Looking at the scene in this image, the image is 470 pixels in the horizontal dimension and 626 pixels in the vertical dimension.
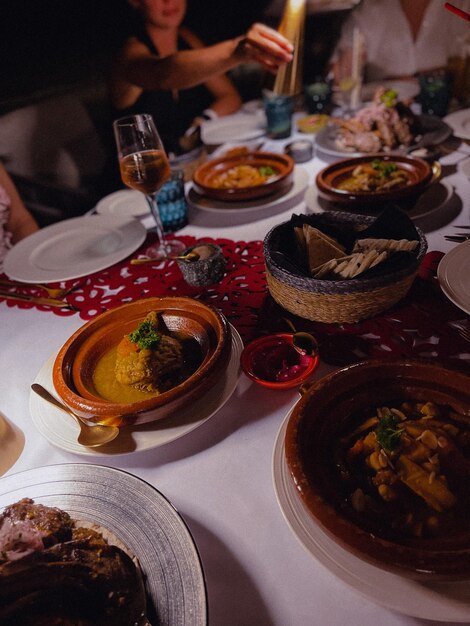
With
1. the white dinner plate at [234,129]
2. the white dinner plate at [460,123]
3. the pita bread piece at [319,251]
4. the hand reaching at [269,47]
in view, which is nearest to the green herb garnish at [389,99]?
the white dinner plate at [460,123]

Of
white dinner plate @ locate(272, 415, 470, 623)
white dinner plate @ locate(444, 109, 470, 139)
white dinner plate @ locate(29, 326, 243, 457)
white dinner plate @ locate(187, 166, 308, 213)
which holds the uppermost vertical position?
white dinner plate @ locate(444, 109, 470, 139)

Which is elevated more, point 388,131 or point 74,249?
point 388,131

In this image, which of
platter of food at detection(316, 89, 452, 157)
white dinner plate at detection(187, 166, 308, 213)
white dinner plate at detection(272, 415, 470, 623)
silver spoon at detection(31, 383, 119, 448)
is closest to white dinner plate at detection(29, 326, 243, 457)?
silver spoon at detection(31, 383, 119, 448)

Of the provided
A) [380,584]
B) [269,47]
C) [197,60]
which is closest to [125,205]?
[269,47]

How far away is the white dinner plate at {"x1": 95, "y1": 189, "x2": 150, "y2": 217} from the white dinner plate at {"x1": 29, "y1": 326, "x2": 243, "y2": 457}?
115 cm

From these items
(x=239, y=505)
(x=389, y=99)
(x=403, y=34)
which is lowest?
(x=239, y=505)

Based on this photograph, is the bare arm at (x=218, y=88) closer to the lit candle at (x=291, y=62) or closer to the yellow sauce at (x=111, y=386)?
the lit candle at (x=291, y=62)

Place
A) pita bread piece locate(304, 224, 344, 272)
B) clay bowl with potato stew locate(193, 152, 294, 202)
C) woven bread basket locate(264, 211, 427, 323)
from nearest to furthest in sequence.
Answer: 1. woven bread basket locate(264, 211, 427, 323)
2. pita bread piece locate(304, 224, 344, 272)
3. clay bowl with potato stew locate(193, 152, 294, 202)

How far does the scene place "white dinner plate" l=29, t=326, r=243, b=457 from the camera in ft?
2.79

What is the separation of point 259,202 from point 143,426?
3.80 ft

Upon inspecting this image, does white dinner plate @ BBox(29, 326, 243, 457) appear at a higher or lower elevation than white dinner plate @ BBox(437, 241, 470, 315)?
lower

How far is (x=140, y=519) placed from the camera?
682 mm

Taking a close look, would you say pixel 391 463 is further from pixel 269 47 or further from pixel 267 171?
pixel 269 47

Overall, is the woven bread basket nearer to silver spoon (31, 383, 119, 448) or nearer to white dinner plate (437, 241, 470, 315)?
white dinner plate (437, 241, 470, 315)
